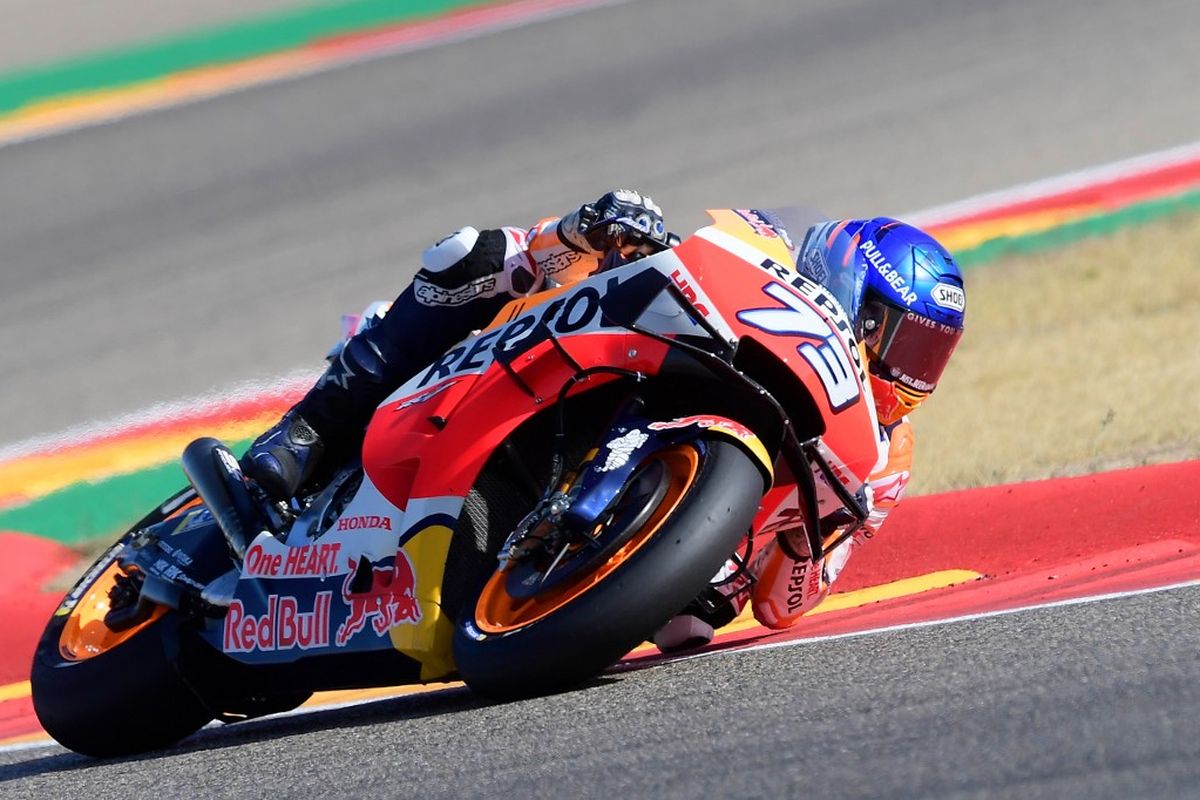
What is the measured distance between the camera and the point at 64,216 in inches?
404

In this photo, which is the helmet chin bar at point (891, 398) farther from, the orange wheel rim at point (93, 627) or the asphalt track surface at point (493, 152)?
the orange wheel rim at point (93, 627)

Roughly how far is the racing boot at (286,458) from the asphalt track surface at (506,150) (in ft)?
13.2

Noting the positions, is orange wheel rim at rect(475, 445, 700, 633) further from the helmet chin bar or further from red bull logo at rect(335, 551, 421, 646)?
the helmet chin bar

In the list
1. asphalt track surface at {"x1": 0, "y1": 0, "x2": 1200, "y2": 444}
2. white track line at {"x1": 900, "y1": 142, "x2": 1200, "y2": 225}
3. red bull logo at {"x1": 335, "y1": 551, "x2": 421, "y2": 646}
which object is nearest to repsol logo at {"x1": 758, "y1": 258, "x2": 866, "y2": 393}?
red bull logo at {"x1": 335, "y1": 551, "x2": 421, "y2": 646}

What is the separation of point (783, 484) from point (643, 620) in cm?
69

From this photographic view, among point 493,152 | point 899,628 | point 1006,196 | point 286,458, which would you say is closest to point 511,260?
point 286,458

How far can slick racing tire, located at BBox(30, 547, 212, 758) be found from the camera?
442 centimetres

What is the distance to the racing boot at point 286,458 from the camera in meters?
4.34

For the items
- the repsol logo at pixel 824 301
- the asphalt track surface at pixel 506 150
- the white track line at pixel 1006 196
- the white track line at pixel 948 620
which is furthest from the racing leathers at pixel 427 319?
the asphalt track surface at pixel 506 150

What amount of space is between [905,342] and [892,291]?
136 millimetres

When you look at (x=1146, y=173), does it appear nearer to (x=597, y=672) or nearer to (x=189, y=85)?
(x=189, y=85)

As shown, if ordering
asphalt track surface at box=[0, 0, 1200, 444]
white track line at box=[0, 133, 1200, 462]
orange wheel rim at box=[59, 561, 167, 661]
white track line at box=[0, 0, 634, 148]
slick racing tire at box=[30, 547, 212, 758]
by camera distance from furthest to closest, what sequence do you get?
Result: white track line at box=[0, 0, 634, 148] → asphalt track surface at box=[0, 0, 1200, 444] → white track line at box=[0, 133, 1200, 462] → orange wheel rim at box=[59, 561, 167, 661] → slick racing tire at box=[30, 547, 212, 758]

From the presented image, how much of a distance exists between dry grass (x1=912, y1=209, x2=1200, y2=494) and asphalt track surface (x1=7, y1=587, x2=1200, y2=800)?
10.1 feet

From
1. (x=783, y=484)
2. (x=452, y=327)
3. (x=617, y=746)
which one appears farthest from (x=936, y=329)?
(x=617, y=746)
